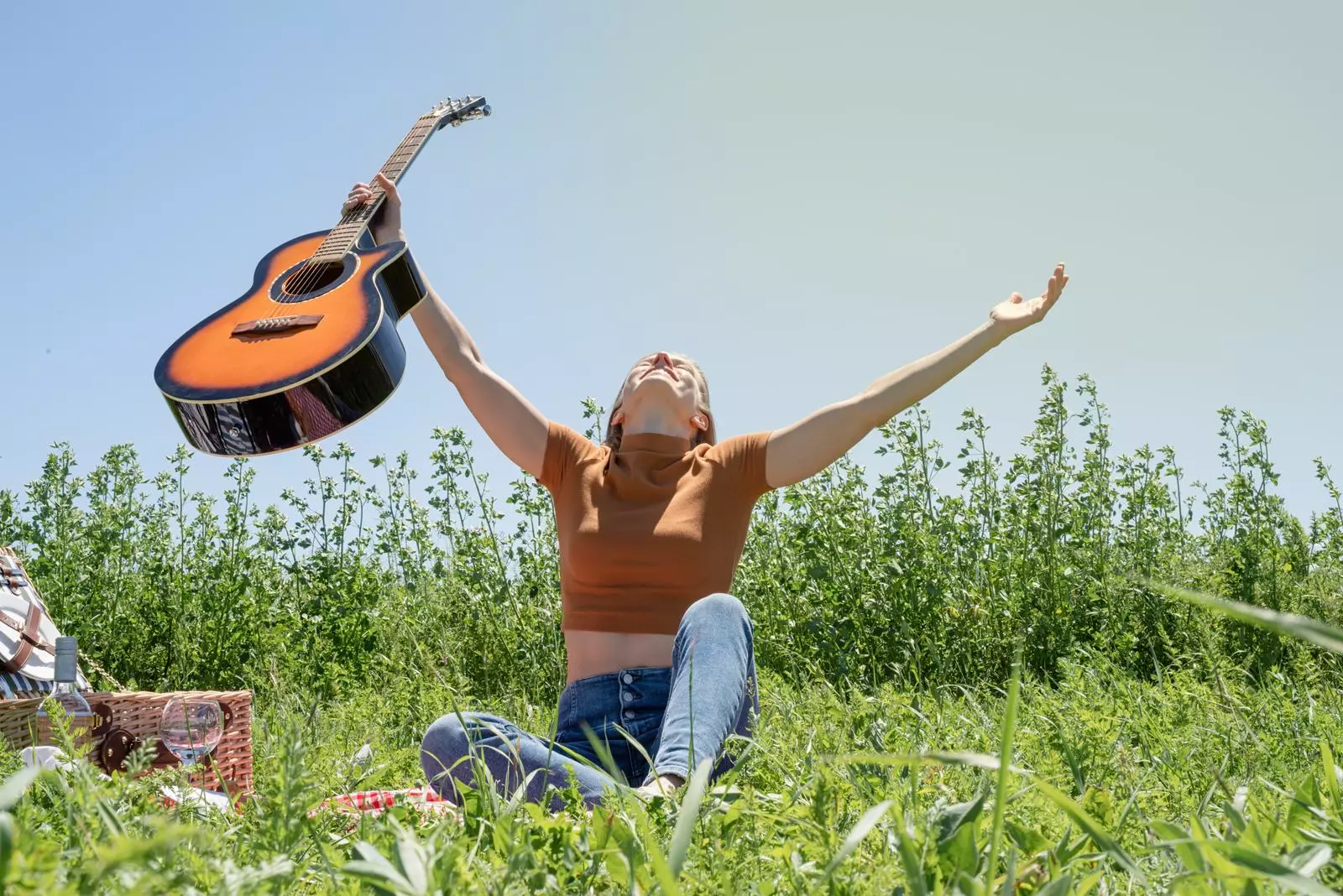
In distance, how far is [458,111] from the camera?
180 inches

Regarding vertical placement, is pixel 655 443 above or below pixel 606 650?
above

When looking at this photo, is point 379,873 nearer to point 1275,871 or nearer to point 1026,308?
point 1275,871

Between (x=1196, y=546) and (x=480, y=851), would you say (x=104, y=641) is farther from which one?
(x=1196, y=546)

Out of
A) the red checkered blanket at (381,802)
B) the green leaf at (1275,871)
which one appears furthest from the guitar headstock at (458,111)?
the green leaf at (1275,871)

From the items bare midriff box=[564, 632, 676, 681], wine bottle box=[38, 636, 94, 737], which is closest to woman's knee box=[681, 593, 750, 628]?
bare midriff box=[564, 632, 676, 681]

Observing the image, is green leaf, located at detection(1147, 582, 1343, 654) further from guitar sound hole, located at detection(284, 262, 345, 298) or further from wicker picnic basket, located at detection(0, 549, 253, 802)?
guitar sound hole, located at detection(284, 262, 345, 298)

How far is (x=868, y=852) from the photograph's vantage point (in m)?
1.17

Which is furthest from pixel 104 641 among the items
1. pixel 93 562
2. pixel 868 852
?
pixel 868 852

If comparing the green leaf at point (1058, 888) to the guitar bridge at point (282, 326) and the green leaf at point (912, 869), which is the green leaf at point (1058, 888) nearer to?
the green leaf at point (912, 869)

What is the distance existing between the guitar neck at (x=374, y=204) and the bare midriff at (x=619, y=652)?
1.51 metres

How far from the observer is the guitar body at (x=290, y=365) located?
2697 mm

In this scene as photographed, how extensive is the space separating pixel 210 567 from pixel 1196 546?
197 inches

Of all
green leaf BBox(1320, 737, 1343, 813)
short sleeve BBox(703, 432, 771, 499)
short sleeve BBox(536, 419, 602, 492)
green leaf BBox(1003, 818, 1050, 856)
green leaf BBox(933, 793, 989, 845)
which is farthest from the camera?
short sleeve BBox(536, 419, 602, 492)

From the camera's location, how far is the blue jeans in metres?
2.16
